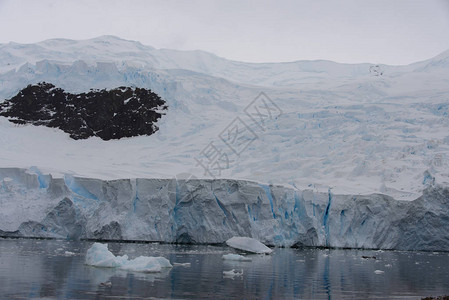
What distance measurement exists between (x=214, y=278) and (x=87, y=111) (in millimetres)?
19778

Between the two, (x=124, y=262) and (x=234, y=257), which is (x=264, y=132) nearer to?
(x=234, y=257)

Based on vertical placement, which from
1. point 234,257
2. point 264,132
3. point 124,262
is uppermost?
point 264,132

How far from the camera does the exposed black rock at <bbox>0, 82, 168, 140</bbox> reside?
27.7m

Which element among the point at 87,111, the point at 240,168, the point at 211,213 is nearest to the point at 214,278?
the point at 211,213

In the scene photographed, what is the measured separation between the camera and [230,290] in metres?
8.80

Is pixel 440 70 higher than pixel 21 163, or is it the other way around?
pixel 440 70

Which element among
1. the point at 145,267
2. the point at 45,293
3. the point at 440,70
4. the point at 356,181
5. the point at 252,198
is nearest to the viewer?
the point at 45,293

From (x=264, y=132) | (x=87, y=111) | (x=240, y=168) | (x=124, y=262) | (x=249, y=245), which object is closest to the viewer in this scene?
(x=124, y=262)

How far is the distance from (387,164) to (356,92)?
34.7ft

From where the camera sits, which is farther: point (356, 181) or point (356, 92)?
point (356, 92)

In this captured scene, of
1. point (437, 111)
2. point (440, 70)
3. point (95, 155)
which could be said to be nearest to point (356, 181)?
point (437, 111)

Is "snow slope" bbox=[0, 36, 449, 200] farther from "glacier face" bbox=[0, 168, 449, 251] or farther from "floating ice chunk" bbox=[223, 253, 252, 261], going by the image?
"floating ice chunk" bbox=[223, 253, 252, 261]

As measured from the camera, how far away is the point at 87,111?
28.4 meters

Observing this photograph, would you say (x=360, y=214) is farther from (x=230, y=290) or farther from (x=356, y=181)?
(x=230, y=290)
